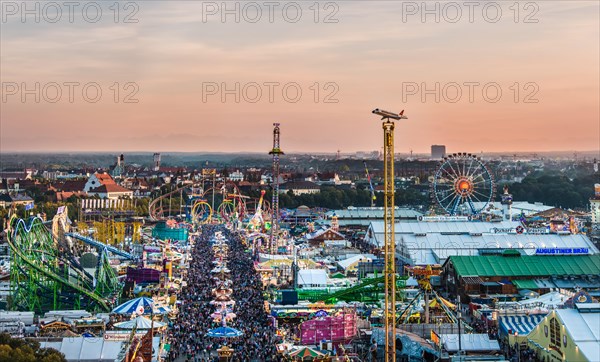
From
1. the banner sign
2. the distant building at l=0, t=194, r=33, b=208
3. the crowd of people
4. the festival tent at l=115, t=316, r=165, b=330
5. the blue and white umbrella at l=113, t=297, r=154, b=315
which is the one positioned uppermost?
the distant building at l=0, t=194, r=33, b=208

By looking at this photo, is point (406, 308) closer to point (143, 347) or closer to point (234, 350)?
point (234, 350)

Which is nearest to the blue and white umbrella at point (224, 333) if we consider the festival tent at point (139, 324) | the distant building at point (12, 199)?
the festival tent at point (139, 324)

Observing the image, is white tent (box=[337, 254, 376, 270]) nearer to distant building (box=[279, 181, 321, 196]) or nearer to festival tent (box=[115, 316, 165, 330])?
festival tent (box=[115, 316, 165, 330])

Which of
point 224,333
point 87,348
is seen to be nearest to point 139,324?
point 224,333

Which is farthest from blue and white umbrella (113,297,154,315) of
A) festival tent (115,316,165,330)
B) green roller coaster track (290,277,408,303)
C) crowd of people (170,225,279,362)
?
green roller coaster track (290,277,408,303)

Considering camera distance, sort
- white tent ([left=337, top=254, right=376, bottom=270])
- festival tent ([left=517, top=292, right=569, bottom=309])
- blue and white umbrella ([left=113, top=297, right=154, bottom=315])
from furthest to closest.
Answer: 1. white tent ([left=337, top=254, right=376, bottom=270])
2. festival tent ([left=517, top=292, right=569, bottom=309])
3. blue and white umbrella ([left=113, top=297, right=154, bottom=315])
